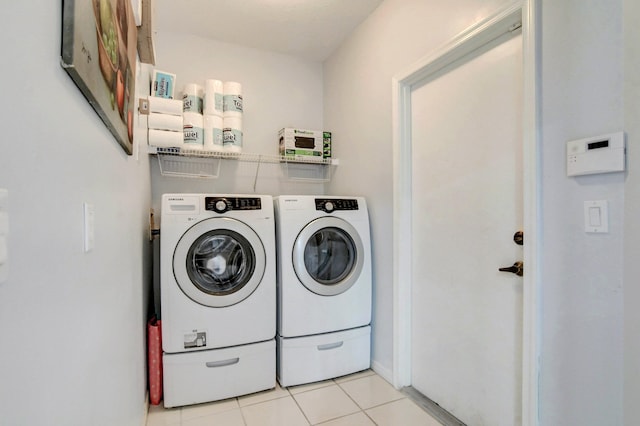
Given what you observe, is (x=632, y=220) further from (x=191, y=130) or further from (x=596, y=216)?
(x=191, y=130)

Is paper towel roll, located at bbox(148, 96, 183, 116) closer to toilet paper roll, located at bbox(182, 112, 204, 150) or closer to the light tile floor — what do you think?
toilet paper roll, located at bbox(182, 112, 204, 150)

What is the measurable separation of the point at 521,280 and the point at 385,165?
1.06 metres

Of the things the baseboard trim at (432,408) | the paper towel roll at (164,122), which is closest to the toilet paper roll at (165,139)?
the paper towel roll at (164,122)

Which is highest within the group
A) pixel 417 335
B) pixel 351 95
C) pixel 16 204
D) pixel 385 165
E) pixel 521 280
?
pixel 351 95

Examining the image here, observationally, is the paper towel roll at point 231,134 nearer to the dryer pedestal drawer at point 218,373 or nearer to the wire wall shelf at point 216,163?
the wire wall shelf at point 216,163

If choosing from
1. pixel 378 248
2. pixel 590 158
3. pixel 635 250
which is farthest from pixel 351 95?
pixel 635 250

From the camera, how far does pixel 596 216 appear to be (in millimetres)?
1044

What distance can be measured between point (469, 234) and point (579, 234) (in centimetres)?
55

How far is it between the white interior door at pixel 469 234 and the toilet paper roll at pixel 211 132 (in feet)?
4.77

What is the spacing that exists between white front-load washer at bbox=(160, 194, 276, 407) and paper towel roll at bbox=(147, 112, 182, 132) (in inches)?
23.6

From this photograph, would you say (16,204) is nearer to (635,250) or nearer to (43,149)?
(43,149)

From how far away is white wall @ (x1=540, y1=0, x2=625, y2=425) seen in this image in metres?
1.00

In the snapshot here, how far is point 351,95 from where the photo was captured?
2.55 m

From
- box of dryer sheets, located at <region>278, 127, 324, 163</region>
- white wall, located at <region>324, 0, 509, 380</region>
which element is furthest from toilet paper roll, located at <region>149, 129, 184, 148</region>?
white wall, located at <region>324, 0, 509, 380</region>
